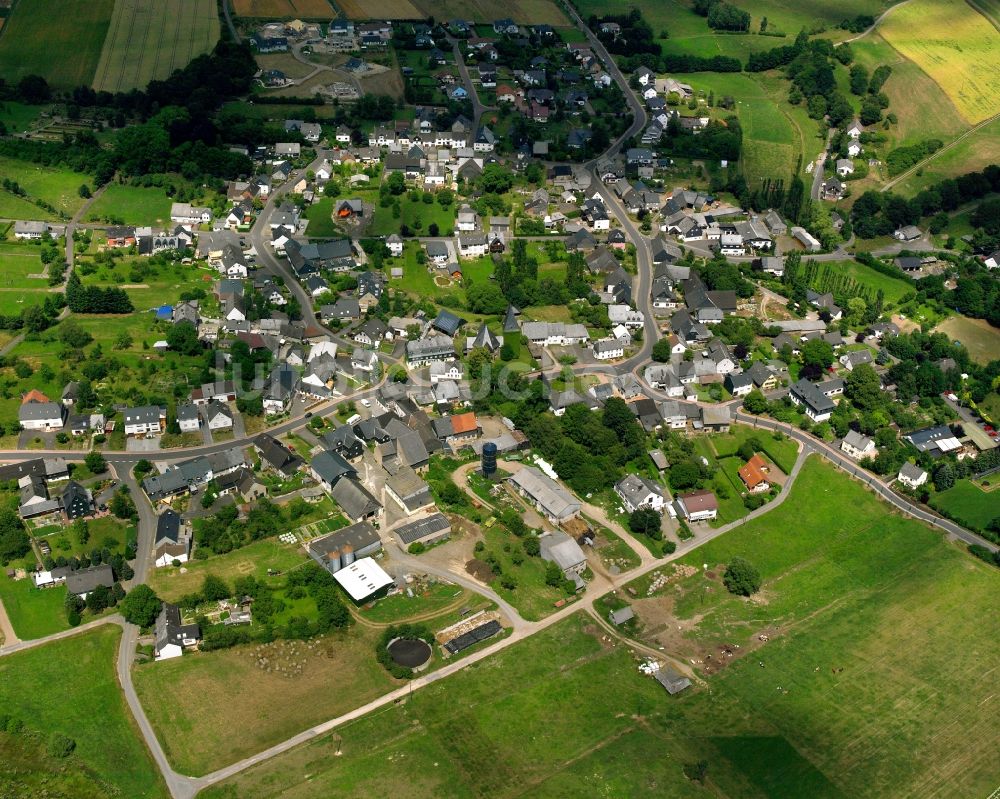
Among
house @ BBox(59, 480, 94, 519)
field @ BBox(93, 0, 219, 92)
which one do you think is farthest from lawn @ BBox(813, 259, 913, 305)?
field @ BBox(93, 0, 219, 92)

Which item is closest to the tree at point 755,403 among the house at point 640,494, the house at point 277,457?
the house at point 640,494

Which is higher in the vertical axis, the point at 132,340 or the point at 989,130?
the point at 989,130

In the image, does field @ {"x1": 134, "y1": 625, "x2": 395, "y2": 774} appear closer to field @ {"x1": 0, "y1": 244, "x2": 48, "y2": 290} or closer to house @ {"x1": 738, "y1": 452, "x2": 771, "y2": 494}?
house @ {"x1": 738, "y1": 452, "x2": 771, "y2": 494}

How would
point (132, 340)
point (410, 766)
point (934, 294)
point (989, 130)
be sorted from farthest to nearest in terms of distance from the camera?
point (989, 130) < point (934, 294) < point (132, 340) < point (410, 766)

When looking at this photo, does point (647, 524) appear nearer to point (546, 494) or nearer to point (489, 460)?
point (546, 494)

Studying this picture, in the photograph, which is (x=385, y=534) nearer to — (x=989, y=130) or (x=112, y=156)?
(x=112, y=156)

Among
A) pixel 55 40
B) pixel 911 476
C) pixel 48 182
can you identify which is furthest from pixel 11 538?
pixel 55 40

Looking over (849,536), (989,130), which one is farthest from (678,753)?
(989,130)
